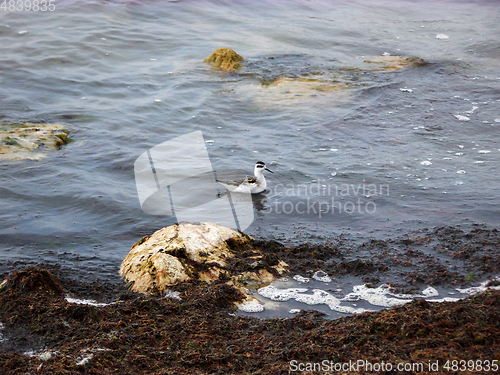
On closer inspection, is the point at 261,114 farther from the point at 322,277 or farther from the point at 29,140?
the point at 322,277

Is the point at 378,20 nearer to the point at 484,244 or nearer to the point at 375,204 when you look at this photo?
the point at 375,204

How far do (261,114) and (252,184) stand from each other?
154 inches

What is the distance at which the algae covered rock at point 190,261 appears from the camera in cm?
531

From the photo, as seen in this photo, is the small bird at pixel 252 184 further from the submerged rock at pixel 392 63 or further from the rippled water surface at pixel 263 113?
the submerged rock at pixel 392 63

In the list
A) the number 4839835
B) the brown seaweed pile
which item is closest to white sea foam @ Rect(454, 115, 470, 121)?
the brown seaweed pile

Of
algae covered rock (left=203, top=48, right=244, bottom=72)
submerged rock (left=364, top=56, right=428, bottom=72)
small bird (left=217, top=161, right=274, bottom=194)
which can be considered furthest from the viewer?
algae covered rock (left=203, top=48, right=244, bottom=72)

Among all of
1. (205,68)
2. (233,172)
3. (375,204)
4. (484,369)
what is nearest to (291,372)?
(484,369)

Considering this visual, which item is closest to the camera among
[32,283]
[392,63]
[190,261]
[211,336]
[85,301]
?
[211,336]

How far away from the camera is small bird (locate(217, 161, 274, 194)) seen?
845 centimetres

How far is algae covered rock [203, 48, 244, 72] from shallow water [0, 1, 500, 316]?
1.26 feet

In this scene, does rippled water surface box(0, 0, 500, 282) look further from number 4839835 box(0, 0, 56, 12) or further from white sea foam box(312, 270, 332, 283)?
white sea foam box(312, 270, 332, 283)

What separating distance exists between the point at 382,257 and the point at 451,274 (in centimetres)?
90

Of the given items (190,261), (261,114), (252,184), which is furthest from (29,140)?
(190,261)

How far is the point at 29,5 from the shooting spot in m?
19.8
